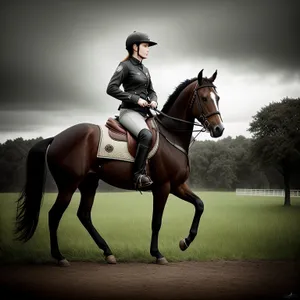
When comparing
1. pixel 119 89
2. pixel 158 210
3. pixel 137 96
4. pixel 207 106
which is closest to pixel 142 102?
pixel 137 96

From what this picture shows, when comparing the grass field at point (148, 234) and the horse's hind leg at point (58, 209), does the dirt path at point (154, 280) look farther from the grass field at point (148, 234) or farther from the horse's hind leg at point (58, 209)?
the horse's hind leg at point (58, 209)

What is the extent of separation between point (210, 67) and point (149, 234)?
320cm

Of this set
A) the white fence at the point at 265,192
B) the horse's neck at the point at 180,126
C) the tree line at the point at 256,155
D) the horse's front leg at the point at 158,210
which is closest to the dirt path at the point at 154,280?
the horse's front leg at the point at 158,210

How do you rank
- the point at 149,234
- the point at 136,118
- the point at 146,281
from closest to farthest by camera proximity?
the point at 146,281 → the point at 136,118 → the point at 149,234

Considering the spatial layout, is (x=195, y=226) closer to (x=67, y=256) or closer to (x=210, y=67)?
(x=67, y=256)

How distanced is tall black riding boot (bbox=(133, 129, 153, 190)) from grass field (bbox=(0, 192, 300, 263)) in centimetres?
132

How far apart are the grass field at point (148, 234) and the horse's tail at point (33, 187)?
762 millimetres

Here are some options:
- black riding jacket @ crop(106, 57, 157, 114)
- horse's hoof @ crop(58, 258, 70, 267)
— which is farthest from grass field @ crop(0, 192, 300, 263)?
black riding jacket @ crop(106, 57, 157, 114)

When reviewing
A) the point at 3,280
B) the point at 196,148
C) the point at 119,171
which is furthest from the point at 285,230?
the point at 3,280

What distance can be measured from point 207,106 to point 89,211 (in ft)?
7.66

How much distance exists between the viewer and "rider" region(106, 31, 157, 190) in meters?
5.69

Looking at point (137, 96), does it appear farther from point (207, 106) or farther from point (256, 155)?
point (256, 155)

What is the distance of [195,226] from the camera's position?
5.90m

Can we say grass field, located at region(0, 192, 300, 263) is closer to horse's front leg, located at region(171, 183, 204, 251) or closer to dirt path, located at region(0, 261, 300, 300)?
dirt path, located at region(0, 261, 300, 300)
